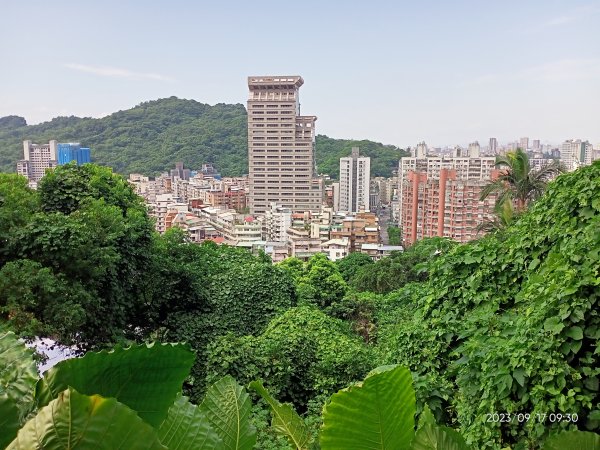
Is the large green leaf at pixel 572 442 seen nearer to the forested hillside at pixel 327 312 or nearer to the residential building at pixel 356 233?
the forested hillside at pixel 327 312

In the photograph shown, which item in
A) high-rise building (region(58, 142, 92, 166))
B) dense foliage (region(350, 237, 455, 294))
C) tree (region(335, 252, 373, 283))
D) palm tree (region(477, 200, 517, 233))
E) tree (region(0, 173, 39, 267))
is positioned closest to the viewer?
tree (region(0, 173, 39, 267))

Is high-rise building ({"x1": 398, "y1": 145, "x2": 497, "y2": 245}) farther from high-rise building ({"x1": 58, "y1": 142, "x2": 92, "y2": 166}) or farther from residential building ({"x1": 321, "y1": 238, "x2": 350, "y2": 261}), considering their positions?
high-rise building ({"x1": 58, "y1": 142, "x2": 92, "y2": 166})

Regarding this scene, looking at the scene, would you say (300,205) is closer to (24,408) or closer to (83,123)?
(83,123)

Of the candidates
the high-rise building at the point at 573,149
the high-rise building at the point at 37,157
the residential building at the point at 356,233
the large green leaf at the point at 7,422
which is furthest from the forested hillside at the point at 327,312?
the high-rise building at the point at 573,149

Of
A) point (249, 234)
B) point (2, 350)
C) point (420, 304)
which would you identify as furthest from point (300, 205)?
point (2, 350)

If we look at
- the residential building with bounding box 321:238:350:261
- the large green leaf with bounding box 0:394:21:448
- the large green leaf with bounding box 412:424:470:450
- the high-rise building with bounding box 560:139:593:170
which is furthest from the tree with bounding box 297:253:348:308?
the high-rise building with bounding box 560:139:593:170

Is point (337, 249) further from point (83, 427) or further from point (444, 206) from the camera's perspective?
point (83, 427)

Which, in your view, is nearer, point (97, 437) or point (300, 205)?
point (97, 437)
